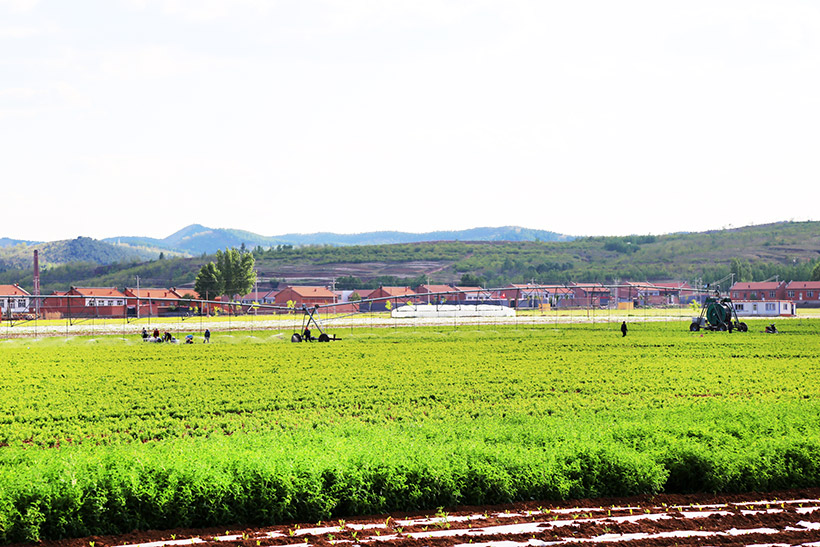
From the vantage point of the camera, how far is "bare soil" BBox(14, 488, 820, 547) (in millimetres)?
10531

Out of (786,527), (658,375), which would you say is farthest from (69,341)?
(786,527)

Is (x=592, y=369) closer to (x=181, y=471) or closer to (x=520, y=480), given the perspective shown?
(x=520, y=480)

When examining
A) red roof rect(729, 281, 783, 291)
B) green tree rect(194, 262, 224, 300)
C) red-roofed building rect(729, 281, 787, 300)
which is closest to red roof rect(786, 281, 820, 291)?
red-roofed building rect(729, 281, 787, 300)

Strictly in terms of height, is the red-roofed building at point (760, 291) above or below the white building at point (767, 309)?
above

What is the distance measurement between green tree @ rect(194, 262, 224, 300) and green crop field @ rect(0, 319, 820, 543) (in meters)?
97.2

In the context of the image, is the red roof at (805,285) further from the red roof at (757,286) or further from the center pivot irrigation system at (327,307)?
the center pivot irrigation system at (327,307)

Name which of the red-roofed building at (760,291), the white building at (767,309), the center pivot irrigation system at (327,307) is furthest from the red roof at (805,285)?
the white building at (767,309)

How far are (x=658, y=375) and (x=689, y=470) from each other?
2073cm

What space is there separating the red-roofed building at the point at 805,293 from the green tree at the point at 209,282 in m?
116

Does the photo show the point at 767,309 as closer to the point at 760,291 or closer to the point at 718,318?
the point at 760,291

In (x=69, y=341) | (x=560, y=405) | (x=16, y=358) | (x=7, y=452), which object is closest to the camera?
(x=7, y=452)

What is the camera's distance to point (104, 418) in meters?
22.6

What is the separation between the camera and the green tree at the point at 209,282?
465 ft

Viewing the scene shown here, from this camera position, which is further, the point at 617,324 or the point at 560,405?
the point at 617,324
